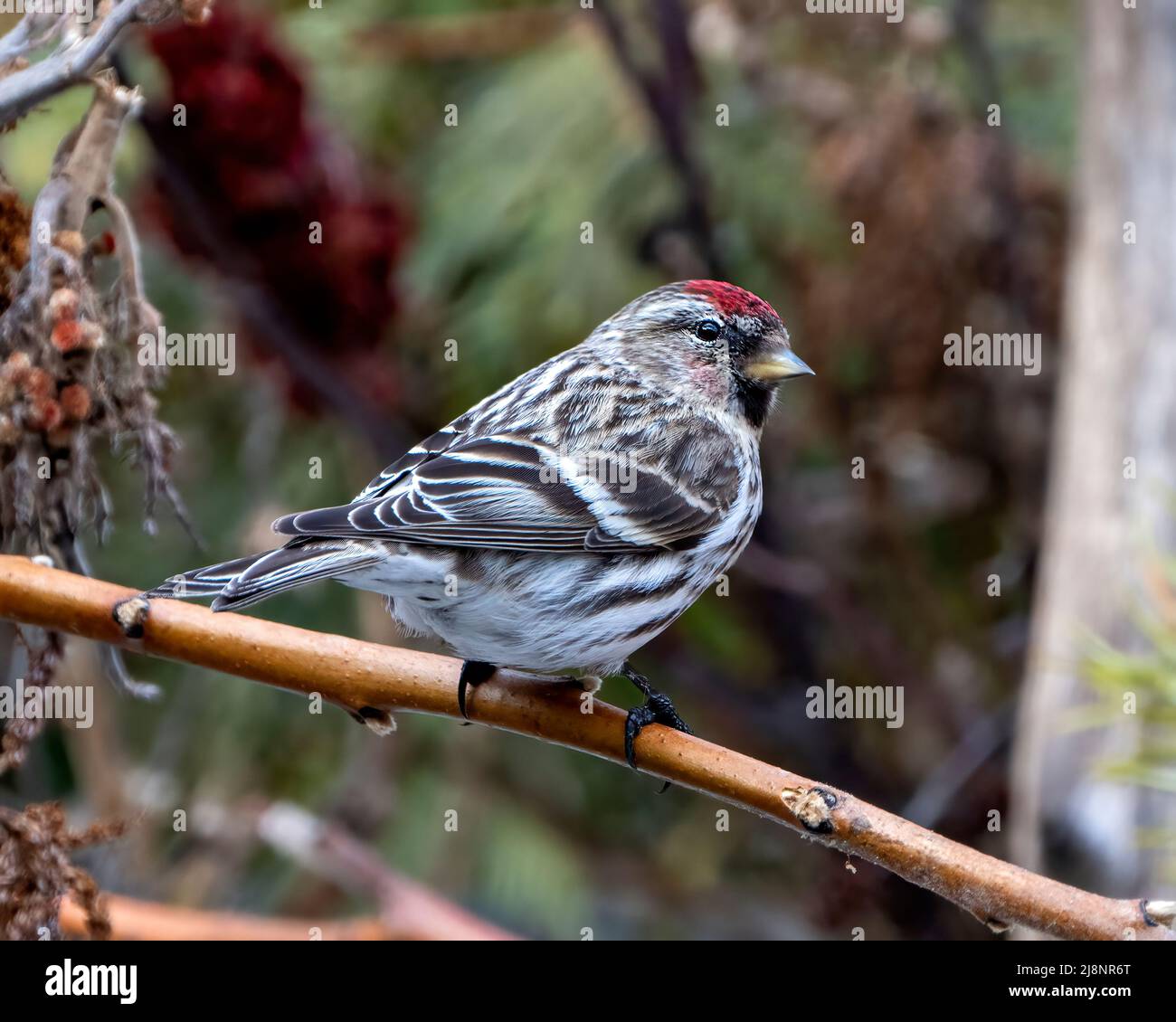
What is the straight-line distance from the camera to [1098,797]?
2953mm

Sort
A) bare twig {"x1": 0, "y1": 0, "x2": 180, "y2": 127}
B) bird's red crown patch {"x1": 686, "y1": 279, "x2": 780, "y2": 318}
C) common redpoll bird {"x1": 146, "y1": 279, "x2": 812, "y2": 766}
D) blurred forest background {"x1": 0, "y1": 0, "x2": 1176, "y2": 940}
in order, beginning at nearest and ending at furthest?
bare twig {"x1": 0, "y1": 0, "x2": 180, "y2": 127}
common redpoll bird {"x1": 146, "y1": 279, "x2": 812, "y2": 766}
bird's red crown patch {"x1": 686, "y1": 279, "x2": 780, "y2": 318}
blurred forest background {"x1": 0, "y1": 0, "x2": 1176, "y2": 940}

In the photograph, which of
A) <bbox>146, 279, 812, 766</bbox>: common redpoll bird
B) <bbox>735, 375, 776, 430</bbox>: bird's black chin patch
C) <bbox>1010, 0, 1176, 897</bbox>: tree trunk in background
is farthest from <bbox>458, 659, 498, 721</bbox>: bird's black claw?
<bbox>1010, 0, 1176, 897</bbox>: tree trunk in background

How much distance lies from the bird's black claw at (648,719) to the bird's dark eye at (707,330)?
0.64 m

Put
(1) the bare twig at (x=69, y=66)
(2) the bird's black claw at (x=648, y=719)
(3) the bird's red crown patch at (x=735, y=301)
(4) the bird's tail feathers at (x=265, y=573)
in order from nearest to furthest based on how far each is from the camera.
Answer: (1) the bare twig at (x=69, y=66) → (4) the bird's tail feathers at (x=265, y=573) → (2) the bird's black claw at (x=648, y=719) → (3) the bird's red crown patch at (x=735, y=301)

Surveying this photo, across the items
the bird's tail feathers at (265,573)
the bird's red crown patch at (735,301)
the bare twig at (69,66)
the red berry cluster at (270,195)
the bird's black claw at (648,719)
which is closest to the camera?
the bare twig at (69,66)

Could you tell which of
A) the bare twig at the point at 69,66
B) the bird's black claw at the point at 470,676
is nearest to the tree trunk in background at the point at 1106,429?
the bird's black claw at the point at 470,676

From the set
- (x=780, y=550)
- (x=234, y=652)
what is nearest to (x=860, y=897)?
(x=780, y=550)

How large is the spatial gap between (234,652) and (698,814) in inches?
108

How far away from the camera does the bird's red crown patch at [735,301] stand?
2248mm

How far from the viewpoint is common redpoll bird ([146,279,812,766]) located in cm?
190

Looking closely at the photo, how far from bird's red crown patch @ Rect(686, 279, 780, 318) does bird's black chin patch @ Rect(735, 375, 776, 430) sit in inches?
4.5

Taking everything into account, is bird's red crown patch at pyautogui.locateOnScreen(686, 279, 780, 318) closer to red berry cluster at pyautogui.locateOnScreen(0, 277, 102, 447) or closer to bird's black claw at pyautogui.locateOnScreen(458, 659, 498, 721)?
bird's black claw at pyautogui.locateOnScreen(458, 659, 498, 721)

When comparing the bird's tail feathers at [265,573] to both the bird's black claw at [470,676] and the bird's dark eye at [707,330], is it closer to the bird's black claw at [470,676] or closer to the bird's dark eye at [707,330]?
the bird's black claw at [470,676]
